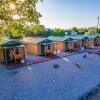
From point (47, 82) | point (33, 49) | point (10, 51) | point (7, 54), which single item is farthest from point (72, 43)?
point (47, 82)

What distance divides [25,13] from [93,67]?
14.8 m

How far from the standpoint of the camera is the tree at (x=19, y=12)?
30.7 feet

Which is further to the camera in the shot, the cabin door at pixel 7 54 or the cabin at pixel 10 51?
the cabin door at pixel 7 54

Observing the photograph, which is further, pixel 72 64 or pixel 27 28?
pixel 72 64

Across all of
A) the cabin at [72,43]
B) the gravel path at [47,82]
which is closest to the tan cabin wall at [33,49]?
the gravel path at [47,82]

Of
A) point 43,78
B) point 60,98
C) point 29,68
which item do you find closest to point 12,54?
point 29,68

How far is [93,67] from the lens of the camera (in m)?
21.2

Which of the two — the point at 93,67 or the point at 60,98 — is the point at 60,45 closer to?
the point at 93,67

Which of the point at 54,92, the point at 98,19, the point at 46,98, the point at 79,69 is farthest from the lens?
the point at 98,19

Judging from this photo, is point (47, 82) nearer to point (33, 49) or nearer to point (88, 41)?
point (33, 49)

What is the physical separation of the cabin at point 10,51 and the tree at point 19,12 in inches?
398

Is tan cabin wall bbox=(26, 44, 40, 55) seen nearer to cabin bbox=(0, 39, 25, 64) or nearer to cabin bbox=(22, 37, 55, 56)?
cabin bbox=(22, 37, 55, 56)

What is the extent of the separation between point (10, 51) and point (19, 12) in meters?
12.2

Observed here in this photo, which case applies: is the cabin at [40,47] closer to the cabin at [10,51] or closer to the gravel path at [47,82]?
the cabin at [10,51]
